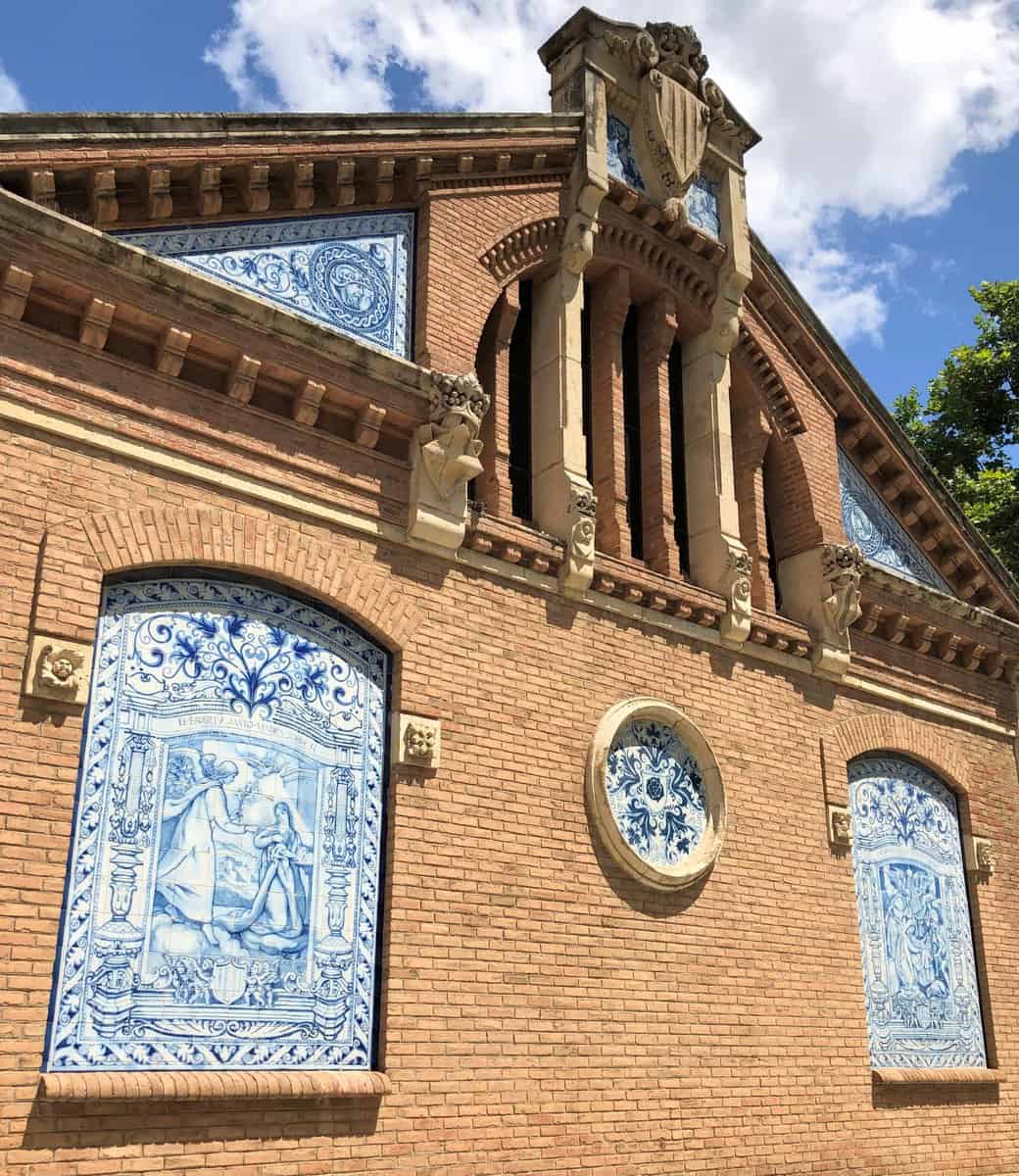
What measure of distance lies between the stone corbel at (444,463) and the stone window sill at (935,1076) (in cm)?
609

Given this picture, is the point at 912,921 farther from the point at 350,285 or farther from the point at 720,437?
the point at 350,285

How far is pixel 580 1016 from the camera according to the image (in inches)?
345

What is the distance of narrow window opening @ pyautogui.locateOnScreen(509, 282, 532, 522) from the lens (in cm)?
1063

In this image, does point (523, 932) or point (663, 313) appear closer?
point (523, 932)

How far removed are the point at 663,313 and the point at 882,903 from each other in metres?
5.94

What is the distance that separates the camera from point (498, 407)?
404 inches

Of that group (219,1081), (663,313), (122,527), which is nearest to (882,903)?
(663,313)

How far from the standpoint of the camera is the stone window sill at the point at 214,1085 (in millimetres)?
6434

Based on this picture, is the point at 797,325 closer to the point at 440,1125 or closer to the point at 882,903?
the point at 882,903

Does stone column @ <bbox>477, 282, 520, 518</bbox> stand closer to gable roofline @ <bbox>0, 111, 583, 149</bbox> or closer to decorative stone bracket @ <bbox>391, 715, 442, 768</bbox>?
gable roofline @ <bbox>0, 111, 583, 149</bbox>

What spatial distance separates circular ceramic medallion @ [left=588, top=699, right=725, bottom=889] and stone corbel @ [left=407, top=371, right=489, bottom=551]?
202 cm

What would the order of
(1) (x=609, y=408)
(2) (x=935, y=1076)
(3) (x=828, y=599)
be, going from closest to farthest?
(1) (x=609, y=408) → (2) (x=935, y=1076) → (3) (x=828, y=599)

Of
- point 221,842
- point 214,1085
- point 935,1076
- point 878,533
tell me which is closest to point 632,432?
point 878,533

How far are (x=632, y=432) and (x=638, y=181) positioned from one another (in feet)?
8.19
